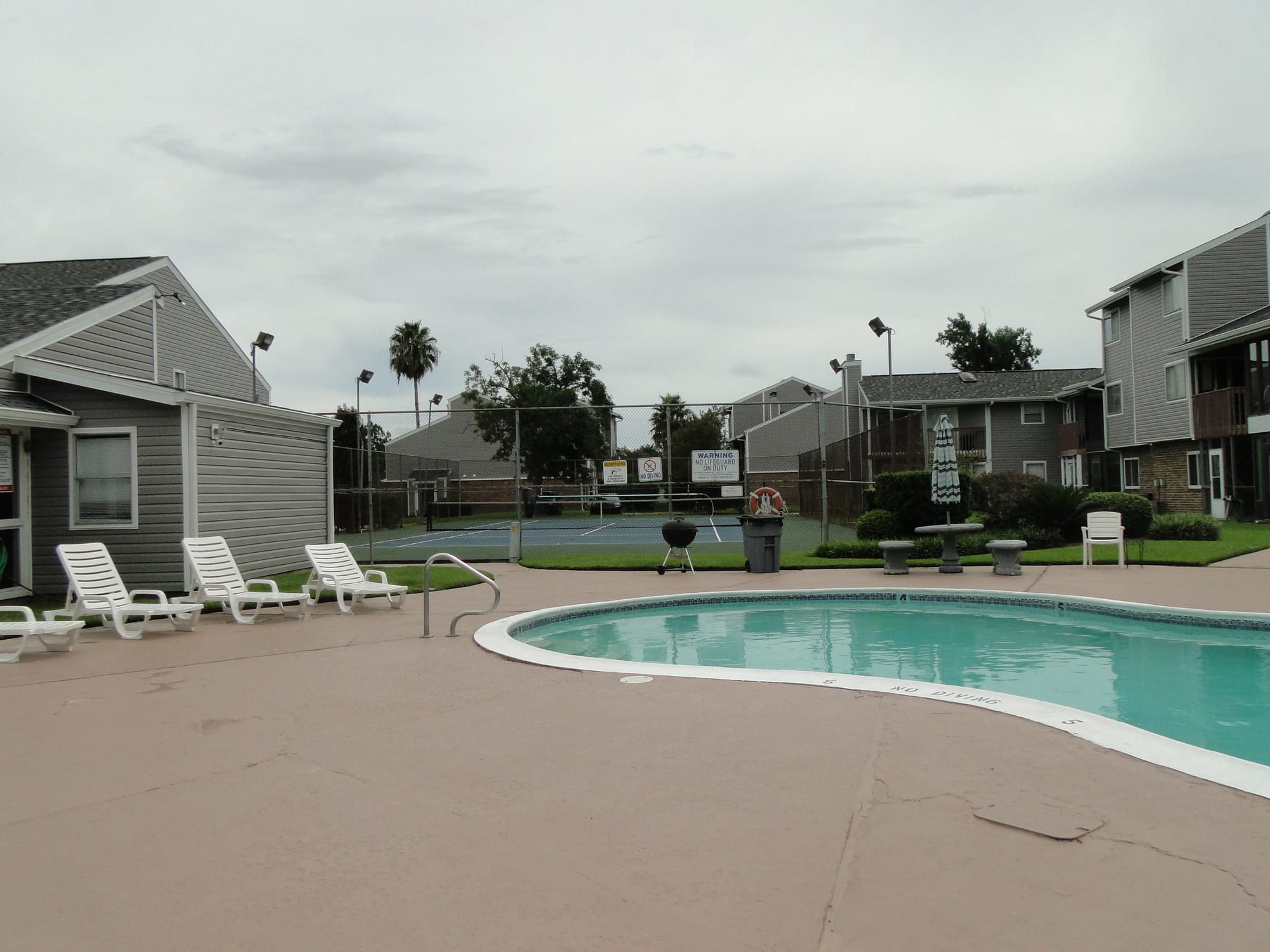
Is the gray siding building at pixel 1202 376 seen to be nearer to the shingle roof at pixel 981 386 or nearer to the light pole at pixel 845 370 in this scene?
the shingle roof at pixel 981 386

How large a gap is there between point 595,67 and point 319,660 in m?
9.67

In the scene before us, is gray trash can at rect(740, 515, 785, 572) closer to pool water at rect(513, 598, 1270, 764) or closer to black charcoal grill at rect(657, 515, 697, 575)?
black charcoal grill at rect(657, 515, 697, 575)

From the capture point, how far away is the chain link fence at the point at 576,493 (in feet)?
56.7

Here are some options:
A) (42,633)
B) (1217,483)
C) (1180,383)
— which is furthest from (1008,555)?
(1180,383)

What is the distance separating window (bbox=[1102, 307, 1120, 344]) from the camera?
3312cm

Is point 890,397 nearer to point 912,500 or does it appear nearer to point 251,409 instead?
point 912,500

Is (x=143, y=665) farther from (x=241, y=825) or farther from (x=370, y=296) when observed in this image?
(x=370, y=296)

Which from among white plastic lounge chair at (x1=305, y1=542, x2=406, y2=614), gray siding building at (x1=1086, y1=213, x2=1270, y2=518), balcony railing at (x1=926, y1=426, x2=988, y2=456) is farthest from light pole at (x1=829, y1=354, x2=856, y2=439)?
balcony railing at (x1=926, y1=426, x2=988, y2=456)

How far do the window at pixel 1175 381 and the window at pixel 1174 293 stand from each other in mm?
1770

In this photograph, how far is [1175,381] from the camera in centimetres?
2917

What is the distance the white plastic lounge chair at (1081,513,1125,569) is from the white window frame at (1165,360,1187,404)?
15696mm

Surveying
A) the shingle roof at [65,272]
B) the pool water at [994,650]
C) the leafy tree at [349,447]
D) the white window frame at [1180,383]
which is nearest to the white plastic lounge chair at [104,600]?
the pool water at [994,650]

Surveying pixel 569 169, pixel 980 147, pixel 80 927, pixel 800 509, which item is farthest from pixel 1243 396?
pixel 80 927

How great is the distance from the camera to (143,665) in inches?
316
